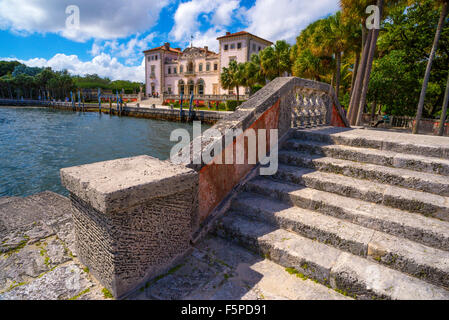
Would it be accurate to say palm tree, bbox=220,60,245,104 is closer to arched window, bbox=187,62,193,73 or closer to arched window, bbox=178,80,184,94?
arched window, bbox=187,62,193,73

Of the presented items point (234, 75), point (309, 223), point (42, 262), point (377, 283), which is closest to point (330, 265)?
point (377, 283)

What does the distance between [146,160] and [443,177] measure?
3.16 m

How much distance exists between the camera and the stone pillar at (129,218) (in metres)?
1.80

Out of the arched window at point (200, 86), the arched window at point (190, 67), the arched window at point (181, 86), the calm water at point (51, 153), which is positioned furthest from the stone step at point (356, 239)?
the arched window at point (181, 86)

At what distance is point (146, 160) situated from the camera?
2.49m

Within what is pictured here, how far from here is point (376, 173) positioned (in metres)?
2.93

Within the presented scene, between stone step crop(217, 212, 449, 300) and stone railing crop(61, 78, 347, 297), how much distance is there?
19.5 inches

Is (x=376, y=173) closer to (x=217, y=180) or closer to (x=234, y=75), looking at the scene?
(x=217, y=180)

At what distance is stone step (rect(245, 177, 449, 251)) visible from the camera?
2.17m

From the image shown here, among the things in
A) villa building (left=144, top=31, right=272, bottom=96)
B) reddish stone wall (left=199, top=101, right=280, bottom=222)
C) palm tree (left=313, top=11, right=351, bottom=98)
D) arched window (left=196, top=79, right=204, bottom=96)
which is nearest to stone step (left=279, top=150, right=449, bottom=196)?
reddish stone wall (left=199, top=101, right=280, bottom=222)

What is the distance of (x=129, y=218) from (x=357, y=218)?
2105 millimetres

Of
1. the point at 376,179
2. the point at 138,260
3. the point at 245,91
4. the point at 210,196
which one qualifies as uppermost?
the point at 245,91
